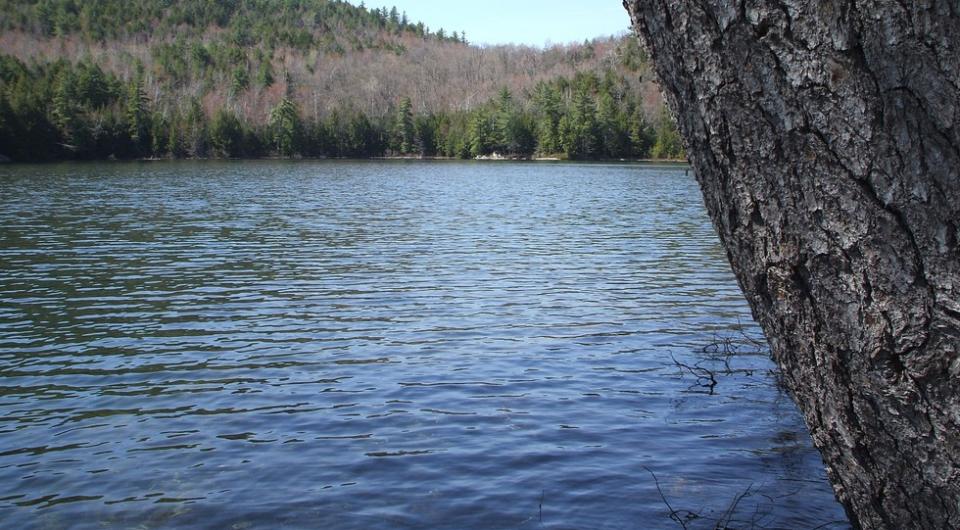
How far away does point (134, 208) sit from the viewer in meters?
34.3

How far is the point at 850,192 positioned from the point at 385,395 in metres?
8.22

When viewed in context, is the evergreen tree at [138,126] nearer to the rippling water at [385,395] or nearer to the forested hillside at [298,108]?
the forested hillside at [298,108]

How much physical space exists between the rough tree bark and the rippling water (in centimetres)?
464

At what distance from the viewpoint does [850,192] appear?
176 cm

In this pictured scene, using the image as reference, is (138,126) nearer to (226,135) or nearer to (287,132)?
(226,135)

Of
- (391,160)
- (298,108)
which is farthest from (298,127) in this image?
(298,108)

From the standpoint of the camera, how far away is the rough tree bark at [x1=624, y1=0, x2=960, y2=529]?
1681mm

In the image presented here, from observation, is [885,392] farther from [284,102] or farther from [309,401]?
[284,102]

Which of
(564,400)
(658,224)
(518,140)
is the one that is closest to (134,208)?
(658,224)

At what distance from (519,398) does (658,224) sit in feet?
73.4

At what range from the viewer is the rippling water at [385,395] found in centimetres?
676

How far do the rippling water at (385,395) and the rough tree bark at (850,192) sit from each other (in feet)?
15.2

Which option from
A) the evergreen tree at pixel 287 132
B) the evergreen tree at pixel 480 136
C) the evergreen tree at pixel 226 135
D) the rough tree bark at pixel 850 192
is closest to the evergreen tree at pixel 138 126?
the evergreen tree at pixel 226 135

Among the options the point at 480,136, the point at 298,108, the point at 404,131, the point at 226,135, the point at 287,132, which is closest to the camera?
the point at 226,135
